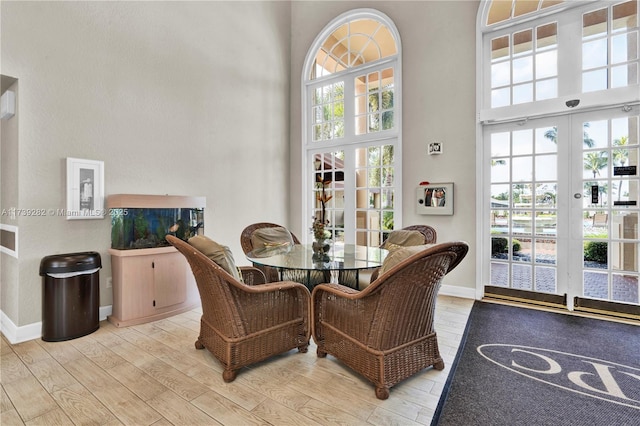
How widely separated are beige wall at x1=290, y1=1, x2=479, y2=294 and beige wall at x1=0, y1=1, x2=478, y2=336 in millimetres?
14

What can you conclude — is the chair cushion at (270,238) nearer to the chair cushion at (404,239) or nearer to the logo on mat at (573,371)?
the chair cushion at (404,239)

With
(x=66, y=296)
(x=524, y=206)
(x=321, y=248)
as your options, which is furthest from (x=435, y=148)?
(x=66, y=296)

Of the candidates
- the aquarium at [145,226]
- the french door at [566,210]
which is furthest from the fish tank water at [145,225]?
the french door at [566,210]

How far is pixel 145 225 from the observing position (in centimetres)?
314

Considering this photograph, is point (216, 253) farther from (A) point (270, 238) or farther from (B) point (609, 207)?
(B) point (609, 207)

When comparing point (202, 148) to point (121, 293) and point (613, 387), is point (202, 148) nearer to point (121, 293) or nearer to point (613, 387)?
point (121, 293)

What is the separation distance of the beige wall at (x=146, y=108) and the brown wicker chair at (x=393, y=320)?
8.46 ft

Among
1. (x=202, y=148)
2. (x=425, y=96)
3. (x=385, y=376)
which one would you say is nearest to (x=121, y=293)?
(x=202, y=148)

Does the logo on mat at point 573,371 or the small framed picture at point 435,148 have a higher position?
the small framed picture at point 435,148

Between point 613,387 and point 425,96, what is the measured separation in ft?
11.4

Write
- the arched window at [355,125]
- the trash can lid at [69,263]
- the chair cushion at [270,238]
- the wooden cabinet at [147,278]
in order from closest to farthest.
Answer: the trash can lid at [69,263] → the wooden cabinet at [147,278] → the chair cushion at [270,238] → the arched window at [355,125]

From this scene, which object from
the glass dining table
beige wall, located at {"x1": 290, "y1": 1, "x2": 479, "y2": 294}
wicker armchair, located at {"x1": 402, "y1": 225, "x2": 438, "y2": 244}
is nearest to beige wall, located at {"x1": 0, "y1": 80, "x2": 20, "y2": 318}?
the glass dining table

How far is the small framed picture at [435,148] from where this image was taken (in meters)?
3.99

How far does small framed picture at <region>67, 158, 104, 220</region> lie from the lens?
2.82 metres
